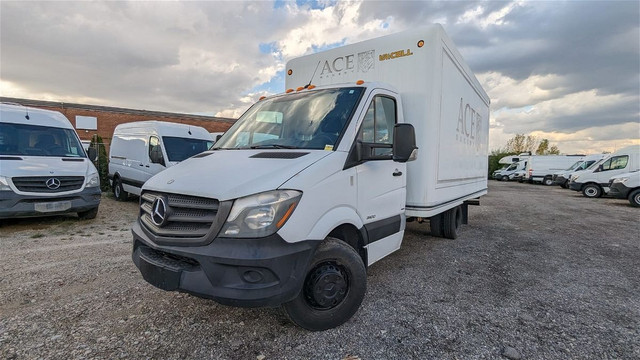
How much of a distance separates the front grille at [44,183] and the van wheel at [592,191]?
21.4 meters

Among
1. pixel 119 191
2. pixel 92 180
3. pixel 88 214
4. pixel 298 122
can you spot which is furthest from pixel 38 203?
pixel 298 122

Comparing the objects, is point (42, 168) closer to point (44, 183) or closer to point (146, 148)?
point (44, 183)

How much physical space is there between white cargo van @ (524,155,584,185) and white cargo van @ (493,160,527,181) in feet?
8.44

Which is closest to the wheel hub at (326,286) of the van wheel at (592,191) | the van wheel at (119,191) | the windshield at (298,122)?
the windshield at (298,122)

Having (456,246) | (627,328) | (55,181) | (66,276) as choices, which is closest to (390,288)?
(627,328)

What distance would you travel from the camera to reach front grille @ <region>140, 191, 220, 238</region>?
7.88 feet

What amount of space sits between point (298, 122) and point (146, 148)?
7.91m

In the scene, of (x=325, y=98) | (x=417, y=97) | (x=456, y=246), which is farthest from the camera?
(x=456, y=246)

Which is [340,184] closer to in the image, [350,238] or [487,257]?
[350,238]

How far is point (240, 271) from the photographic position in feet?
7.52

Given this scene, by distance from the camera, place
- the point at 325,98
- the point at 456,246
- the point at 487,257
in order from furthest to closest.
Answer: the point at 456,246
the point at 487,257
the point at 325,98

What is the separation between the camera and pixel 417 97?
420 centimetres

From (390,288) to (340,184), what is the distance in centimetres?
167

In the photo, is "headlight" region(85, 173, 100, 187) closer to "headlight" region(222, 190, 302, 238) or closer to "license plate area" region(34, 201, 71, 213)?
"license plate area" region(34, 201, 71, 213)
